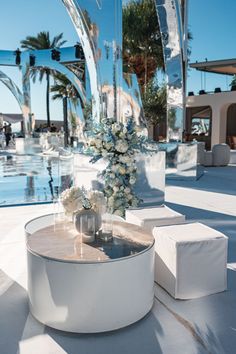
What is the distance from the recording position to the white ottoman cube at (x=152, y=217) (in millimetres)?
3092

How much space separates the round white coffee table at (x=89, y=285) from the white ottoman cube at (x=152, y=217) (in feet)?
2.52

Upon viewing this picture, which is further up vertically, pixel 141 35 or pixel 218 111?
pixel 141 35

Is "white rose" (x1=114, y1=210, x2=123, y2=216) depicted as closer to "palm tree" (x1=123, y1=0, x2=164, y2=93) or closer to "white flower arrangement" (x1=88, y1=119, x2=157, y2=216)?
"white flower arrangement" (x1=88, y1=119, x2=157, y2=216)

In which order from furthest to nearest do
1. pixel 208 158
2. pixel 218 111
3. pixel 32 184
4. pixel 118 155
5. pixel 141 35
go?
pixel 141 35 < pixel 218 111 < pixel 208 158 < pixel 32 184 < pixel 118 155

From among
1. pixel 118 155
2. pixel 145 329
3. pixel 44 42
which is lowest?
pixel 145 329

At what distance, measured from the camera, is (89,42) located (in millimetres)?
6496

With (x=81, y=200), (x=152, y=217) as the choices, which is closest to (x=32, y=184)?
(x=152, y=217)

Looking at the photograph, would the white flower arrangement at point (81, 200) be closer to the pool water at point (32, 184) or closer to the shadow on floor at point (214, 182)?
the pool water at point (32, 184)

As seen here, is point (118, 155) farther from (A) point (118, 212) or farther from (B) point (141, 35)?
(B) point (141, 35)

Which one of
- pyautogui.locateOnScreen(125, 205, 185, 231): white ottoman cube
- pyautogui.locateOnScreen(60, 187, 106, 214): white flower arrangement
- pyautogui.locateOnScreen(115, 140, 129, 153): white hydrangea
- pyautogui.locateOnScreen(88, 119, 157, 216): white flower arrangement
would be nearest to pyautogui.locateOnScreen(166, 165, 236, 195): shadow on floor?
pyautogui.locateOnScreen(88, 119, 157, 216): white flower arrangement

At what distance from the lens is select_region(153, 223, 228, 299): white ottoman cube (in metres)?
2.52

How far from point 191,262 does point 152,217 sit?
0.72m

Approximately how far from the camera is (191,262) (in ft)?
8.32

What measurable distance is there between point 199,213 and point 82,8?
427 cm
